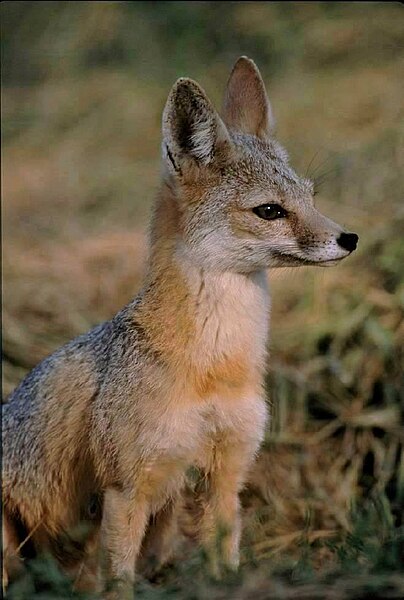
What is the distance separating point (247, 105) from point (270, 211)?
28.9 inches

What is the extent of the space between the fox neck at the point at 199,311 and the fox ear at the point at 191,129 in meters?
0.21

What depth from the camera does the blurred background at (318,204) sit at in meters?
5.07

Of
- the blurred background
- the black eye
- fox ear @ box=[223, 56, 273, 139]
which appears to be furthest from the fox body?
the blurred background

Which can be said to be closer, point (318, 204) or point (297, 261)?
point (297, 261)

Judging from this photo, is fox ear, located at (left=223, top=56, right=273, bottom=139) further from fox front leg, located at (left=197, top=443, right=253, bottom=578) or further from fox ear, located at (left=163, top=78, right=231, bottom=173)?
fox front leg, located at (left=197, top=443, right=253, bottom=578)

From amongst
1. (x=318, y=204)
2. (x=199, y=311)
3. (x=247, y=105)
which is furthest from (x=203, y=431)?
(x=318, y=204)

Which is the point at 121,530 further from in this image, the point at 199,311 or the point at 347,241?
the point at 347,241

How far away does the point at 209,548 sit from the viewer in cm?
376

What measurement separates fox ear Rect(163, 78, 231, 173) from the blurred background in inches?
22.2

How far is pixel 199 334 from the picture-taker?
384cm

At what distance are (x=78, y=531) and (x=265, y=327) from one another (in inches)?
46.3

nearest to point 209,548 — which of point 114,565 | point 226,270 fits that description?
point 114,565

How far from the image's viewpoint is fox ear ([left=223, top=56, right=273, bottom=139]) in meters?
4.27

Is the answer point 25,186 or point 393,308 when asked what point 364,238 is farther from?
point 25,186
